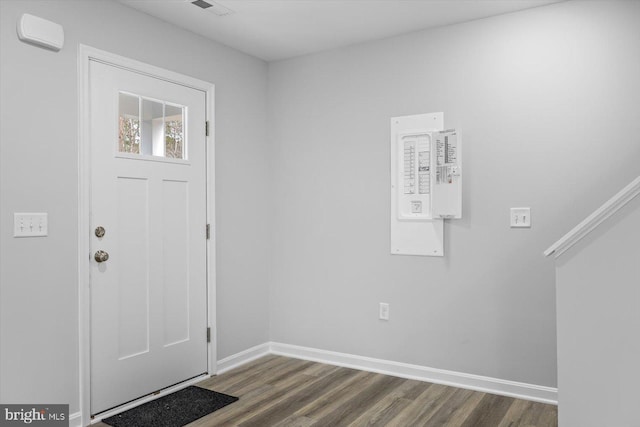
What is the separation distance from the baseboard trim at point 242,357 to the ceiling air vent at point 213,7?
2510 mm

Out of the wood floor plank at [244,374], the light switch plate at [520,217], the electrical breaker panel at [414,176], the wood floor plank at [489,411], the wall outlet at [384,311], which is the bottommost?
the wood floor plank at [244,374]

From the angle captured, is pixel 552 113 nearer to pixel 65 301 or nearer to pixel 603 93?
pixel 603 93

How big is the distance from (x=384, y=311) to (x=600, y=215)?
187cm

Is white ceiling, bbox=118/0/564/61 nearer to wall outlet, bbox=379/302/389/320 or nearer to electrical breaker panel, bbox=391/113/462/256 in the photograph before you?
electrical breaker panel, bbox=391/113/462/256

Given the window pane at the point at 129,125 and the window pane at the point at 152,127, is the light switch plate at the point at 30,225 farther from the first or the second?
the window pane at the point at 152,127

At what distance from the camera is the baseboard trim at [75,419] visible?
266 centimetres

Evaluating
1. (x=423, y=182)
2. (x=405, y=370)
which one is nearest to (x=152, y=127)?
(x=423, y=182)

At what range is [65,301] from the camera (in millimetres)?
2658

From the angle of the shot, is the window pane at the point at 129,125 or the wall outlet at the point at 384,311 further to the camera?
the wall outlet at the point at 384,311

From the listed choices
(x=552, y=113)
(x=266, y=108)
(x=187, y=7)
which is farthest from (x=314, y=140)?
(x=552, y=113)

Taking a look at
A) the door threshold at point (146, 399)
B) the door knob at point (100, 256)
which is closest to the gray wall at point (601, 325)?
the door threshold at point (146, 399)

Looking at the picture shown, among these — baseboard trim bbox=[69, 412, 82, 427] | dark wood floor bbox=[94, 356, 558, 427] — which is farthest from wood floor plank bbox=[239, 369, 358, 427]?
baseboard trim bbox=[69, 412, 82, 427]

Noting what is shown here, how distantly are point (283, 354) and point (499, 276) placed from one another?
1.93m

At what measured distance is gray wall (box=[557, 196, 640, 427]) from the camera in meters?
2.08
